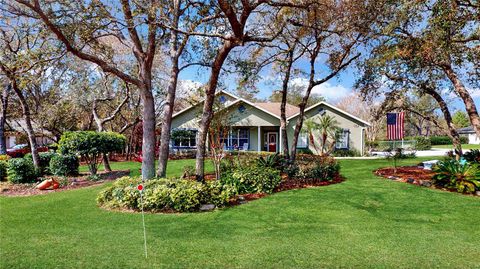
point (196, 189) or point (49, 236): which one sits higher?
point (196, 189)

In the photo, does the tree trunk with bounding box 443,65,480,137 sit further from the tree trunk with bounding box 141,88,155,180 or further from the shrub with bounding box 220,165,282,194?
the tree trunk with bounding box 141,88,155,180

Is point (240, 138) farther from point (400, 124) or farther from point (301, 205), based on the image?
point (301, 205)

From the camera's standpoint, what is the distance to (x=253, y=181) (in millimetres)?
9797

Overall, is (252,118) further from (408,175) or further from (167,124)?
(167,124)

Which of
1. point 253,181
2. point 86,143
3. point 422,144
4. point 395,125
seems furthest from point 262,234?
point 422,144

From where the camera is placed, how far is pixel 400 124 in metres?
19.8

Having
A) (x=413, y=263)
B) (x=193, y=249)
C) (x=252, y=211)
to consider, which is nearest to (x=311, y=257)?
(x=413, y=263)

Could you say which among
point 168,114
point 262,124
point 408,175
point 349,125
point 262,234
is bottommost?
point 262,234

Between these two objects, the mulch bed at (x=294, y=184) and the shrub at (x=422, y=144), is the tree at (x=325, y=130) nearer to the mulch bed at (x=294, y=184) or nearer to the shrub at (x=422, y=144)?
the mulch bed at (x=294, y=184)

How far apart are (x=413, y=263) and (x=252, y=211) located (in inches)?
145

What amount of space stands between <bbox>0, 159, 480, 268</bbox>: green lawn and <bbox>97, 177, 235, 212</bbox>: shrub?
14.2 inches

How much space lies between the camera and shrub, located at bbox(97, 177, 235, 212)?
24.4 ft

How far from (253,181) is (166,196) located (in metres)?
3.18

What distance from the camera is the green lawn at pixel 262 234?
183 inches
